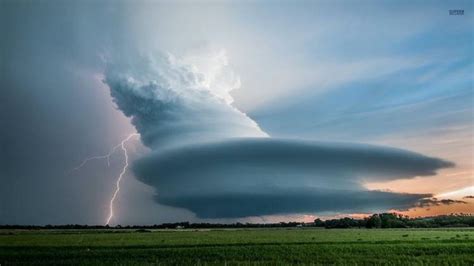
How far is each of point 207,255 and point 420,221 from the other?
52326mm

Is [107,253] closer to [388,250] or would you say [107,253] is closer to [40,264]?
[40,264]

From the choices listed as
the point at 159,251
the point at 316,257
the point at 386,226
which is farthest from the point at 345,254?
the point at 386,226

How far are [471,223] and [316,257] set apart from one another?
48523 millimetres

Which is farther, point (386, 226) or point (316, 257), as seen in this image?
point (386, 226)

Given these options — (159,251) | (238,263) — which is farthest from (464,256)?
(159,251)


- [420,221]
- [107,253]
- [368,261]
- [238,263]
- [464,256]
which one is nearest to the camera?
[238,263]

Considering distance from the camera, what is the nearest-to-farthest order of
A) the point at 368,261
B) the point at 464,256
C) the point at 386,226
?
the point at 368,261
the point at 464,256
the point at 386,226

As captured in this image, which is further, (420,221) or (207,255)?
(420,221)

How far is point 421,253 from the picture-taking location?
609 inches

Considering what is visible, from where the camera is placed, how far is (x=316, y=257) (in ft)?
44.7

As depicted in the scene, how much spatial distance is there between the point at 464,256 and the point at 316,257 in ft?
14.5

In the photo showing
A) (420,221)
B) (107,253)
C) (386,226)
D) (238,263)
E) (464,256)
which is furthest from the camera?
(420,221)

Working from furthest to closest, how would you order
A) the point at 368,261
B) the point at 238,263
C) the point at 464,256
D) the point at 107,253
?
the point at 107,253 < the point at 464,256 < the point at 368,261 < the point at 238,263

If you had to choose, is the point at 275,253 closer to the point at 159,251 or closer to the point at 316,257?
the point at 316,257
